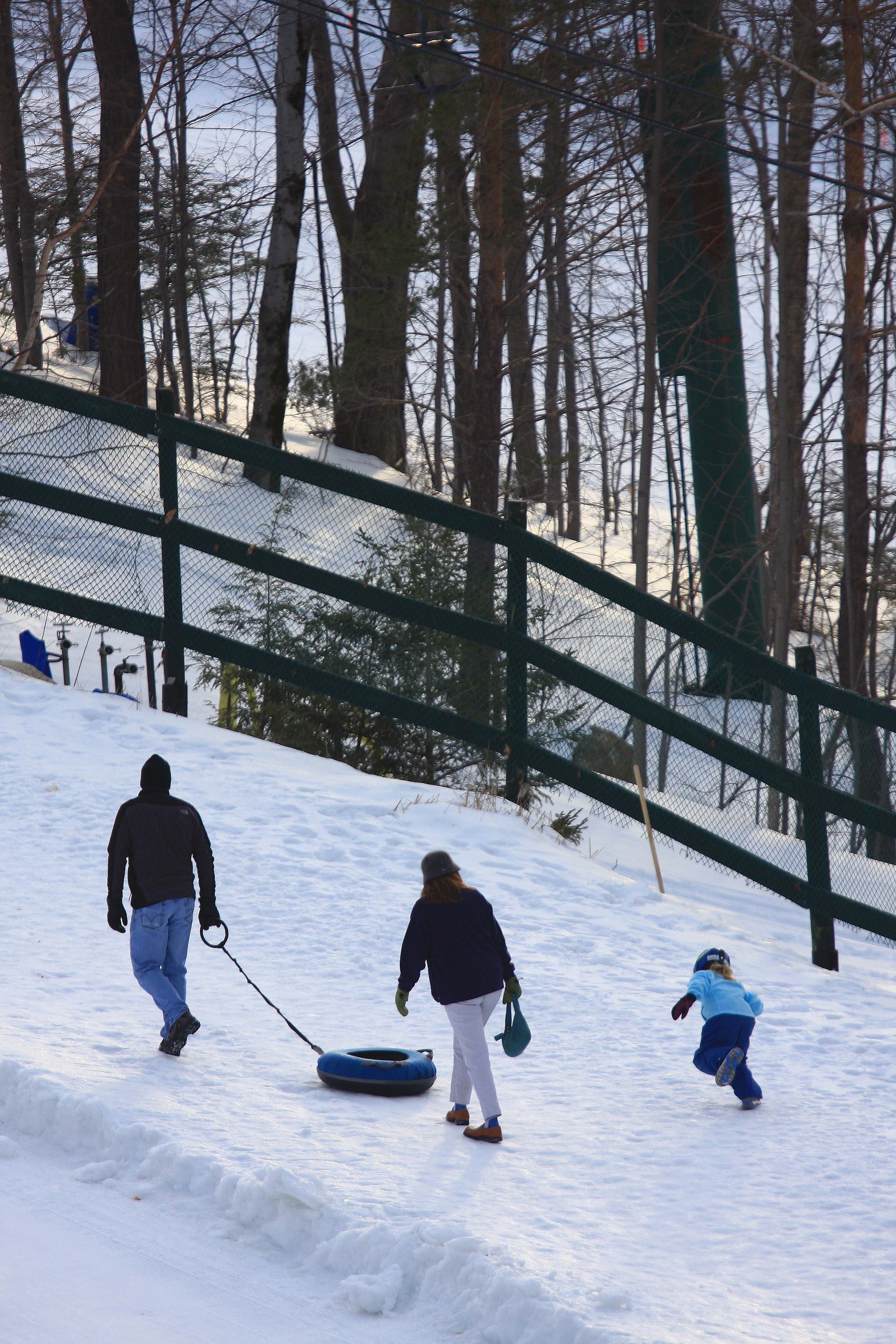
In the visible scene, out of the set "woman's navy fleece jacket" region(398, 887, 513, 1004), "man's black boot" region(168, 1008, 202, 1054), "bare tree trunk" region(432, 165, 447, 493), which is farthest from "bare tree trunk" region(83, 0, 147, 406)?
"woman's navy fleece jacket" region(398, 887, 513, 1004)

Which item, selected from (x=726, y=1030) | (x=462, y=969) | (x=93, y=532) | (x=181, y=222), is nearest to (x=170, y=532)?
(x=93, y=532)

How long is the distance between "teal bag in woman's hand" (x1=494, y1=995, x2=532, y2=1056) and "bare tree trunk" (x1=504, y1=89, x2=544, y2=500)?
10.5 meters

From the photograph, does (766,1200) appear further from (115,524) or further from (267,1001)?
(115,524)

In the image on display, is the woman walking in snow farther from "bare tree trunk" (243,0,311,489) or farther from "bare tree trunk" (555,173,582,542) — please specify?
"bare tree trunk" (243,0,311,489)

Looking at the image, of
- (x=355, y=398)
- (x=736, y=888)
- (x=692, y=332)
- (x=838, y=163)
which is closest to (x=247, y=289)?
(x=355, y=398)

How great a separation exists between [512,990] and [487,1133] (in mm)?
594

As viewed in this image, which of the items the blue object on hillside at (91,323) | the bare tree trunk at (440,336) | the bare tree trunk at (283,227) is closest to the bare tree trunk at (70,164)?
the blue object on hillside at (91,323)

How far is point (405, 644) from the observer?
9.95 meters

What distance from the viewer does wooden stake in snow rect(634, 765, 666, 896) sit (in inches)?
354

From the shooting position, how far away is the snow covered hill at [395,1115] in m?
3.89

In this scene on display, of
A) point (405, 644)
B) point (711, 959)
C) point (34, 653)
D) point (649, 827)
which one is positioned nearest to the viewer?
point (711, 959)

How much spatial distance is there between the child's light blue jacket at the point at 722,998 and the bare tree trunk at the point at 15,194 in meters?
17.7

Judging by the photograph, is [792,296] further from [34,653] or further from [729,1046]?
[729,1046]

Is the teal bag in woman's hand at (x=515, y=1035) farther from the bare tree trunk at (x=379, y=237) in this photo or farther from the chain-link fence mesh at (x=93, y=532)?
the bare tree trunk at (x=379, y=237)
